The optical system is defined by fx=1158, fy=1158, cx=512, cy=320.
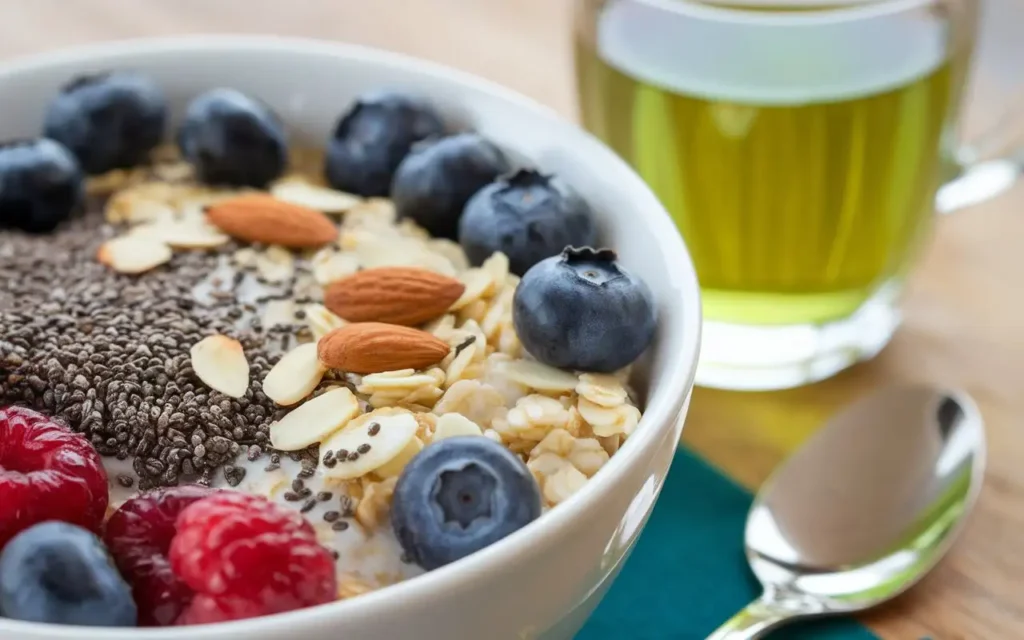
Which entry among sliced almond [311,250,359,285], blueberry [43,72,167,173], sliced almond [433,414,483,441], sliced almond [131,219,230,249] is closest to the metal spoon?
sliced almond [433,414,483,441]

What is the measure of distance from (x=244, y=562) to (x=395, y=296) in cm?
26

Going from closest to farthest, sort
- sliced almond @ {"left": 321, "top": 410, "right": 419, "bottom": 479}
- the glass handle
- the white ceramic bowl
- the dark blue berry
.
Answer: the white ceramic bowl → sliced almond @ {"left": 321, "top": 410, "right": 419, "bottom": 479} → the dark blue berry → the glass handle

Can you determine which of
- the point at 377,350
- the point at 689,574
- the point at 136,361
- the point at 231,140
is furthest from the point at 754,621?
the point at 231,140

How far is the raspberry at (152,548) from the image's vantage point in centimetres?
57

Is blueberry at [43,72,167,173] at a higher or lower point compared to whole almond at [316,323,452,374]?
higher

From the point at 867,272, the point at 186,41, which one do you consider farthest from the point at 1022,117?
the point at 186,41

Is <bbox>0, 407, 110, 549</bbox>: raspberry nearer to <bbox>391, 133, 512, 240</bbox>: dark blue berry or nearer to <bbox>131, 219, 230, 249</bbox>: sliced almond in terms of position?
<bbox>131, 219, 230, 249</bbox>: sliced almond

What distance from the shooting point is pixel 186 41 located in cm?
100

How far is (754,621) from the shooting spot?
→ 2.52ft

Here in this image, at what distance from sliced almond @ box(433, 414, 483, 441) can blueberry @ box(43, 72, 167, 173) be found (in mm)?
438

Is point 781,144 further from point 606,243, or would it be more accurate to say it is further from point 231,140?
point 231,140

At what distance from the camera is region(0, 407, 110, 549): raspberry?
1.94 ft

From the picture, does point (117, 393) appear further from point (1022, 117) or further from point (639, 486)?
point (1022, 117)

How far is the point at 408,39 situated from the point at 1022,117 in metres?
0.77
